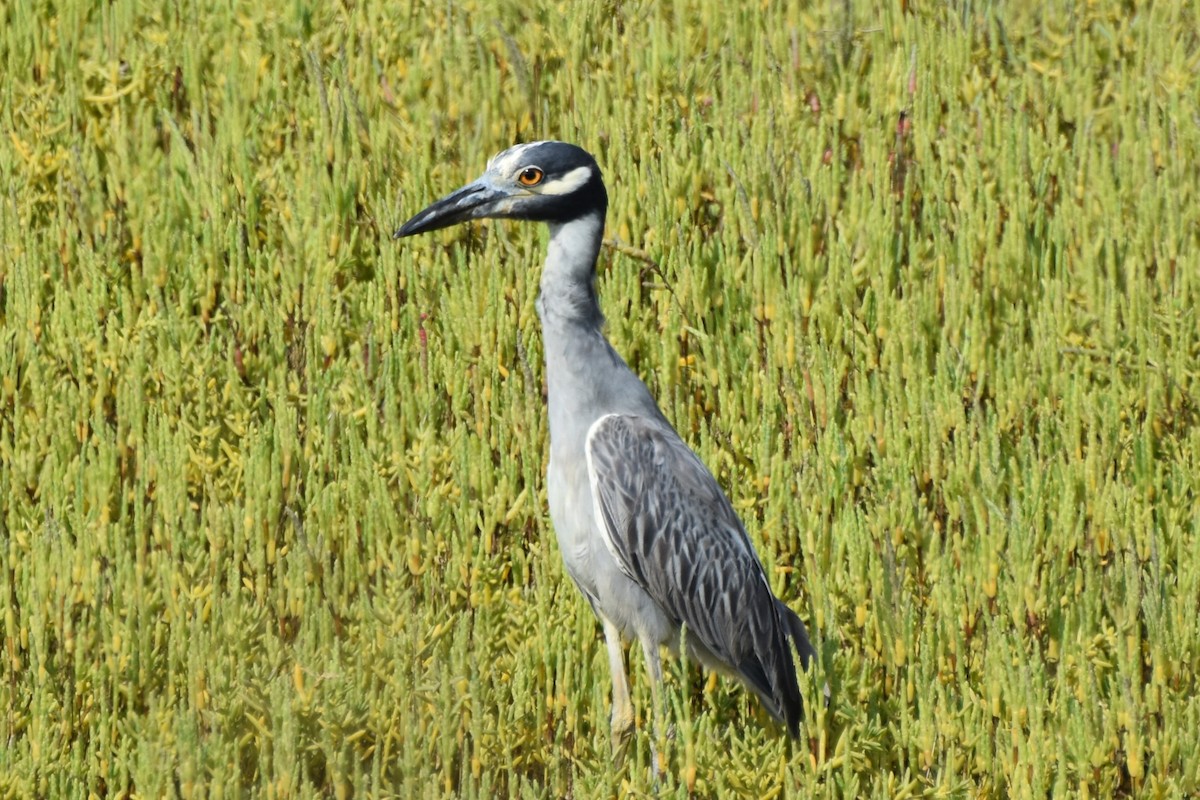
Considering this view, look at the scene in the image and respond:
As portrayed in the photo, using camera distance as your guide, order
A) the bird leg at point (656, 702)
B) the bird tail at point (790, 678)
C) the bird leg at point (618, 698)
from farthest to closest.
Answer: the bird tail at point (790, 678)
the bird leg at point (618, 698)
the bird leg at point (656, 702)

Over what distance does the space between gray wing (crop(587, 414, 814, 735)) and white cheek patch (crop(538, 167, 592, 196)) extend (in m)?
0.59

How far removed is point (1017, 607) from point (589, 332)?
122 cm

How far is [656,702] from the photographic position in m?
3.60

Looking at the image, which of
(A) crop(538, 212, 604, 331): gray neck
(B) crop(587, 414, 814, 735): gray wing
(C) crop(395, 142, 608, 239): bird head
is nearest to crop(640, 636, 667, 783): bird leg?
(B) crop(587, 414, 814, 735): gray wing

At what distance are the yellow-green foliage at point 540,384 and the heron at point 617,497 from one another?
12 cm

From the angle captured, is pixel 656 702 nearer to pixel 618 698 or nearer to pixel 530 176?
pixel 618 698

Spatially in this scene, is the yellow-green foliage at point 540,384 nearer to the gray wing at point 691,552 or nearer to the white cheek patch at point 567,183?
the gray wing at point 691,552

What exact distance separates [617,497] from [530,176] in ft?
2.79

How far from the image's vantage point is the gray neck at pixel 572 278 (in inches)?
154

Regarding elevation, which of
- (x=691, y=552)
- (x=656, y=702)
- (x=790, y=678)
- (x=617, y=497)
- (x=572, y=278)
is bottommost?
(x=790, y=678)

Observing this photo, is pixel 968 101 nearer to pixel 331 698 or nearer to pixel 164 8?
pixel 164 8

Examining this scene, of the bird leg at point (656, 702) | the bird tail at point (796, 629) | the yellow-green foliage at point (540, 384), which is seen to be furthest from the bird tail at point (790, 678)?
the bird leg at point (656, 702)

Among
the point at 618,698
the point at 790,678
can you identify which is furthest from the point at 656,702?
the point at 790,678

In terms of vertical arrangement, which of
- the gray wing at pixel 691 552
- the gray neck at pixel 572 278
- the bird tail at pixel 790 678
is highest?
the gray neck at pixel 572 278
